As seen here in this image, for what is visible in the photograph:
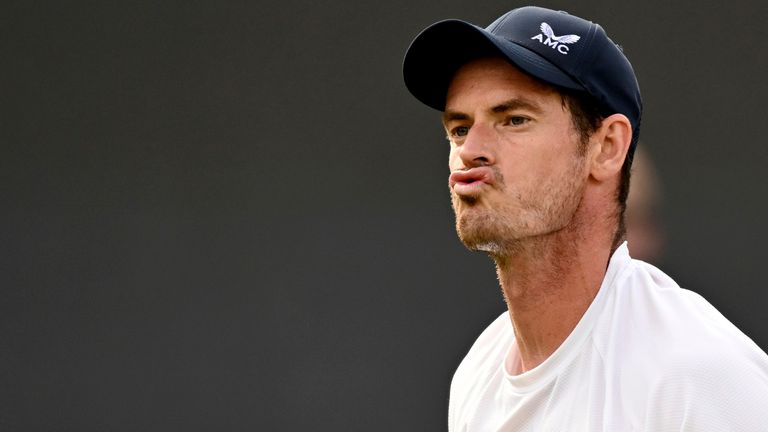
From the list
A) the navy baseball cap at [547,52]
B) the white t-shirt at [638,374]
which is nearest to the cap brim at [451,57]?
the navy baseball cap at [547,52]

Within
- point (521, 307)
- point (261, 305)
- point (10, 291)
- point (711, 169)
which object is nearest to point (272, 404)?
point (261, 305)

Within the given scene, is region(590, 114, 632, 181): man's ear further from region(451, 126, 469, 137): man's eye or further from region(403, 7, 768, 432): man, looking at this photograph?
region(451, 126, 469, 137): man's eye

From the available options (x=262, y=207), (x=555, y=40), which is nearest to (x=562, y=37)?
(x=555, y=40)

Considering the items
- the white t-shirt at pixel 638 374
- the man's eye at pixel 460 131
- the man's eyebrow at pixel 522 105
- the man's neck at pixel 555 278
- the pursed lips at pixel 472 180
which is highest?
the man's eyebrow at pixel 522 105

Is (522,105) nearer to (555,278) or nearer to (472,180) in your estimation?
(472,180)

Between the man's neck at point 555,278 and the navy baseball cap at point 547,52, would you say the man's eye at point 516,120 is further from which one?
the man's neck at point 555,278

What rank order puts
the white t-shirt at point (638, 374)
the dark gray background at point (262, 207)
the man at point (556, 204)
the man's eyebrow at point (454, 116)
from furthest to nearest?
1. the dark gray background at point (262, 207)
2. the man's eyebrow at point (454, 116)
3. the man at point (556, 204)
4. the white t-shirt at point (638, 374)

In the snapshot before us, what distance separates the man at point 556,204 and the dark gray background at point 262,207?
215 cm

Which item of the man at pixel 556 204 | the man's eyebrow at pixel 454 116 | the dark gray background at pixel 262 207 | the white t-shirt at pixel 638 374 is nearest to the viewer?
the white t-shirt at pixel 638 374

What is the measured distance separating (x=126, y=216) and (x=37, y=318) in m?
0.48

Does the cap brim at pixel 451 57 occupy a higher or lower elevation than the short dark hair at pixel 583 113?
higher

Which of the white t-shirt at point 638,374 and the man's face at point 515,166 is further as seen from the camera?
the man's face at point 515,166

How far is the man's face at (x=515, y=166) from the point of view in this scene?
1543mm

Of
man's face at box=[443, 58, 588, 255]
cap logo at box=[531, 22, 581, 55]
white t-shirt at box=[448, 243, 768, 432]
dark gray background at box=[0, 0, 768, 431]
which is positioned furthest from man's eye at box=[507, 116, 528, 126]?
dark gray background at box=[0, 0, 768, 431]
